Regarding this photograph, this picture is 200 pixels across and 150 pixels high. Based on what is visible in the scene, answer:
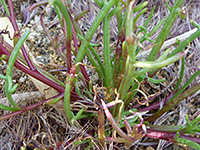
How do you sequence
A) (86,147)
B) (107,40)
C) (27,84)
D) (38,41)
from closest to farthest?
(107,40) → (86,147) → (27,84) → (38,41)

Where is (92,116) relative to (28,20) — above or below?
below

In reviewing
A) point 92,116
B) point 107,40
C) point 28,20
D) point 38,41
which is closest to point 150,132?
point 92,116

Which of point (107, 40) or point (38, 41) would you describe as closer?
point (107, 40)

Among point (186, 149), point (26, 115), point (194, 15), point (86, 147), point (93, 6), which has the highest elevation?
point (93, 6)

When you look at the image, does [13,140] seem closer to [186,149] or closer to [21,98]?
[21,98]

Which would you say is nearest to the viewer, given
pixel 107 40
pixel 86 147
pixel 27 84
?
pixel 107 40

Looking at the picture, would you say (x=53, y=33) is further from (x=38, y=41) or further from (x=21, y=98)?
(x=21, y=98)

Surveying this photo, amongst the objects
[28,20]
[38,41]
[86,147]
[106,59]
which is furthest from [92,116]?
[28,20]
